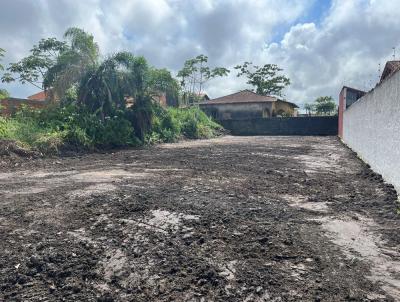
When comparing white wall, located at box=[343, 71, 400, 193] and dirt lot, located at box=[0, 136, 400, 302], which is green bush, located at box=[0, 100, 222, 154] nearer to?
dirt lot, located at box=[0, 136, 400, 302]

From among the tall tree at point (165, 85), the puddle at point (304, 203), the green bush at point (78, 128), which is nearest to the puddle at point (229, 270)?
the puddle at point (304, 203)

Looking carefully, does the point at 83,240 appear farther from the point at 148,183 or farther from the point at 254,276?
the point at 148,183

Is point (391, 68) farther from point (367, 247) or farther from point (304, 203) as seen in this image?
point (367, 247)

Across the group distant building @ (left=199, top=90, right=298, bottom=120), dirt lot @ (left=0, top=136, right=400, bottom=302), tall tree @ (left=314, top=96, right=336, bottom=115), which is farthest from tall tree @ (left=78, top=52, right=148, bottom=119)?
tall tree @ (left=314, top=96, right=336, bottom=115)

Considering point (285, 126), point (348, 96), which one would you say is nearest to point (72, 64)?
point (348, 96)

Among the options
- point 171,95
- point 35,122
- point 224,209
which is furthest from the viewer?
point 171,95

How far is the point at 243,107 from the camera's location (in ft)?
116

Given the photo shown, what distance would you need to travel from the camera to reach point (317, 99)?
4491 centimetres

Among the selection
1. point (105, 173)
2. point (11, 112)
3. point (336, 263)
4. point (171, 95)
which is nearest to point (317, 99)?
point (171, 95)

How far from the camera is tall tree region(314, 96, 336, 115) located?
140ft

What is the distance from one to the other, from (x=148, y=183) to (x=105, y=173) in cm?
156

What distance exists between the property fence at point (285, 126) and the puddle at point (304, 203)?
2439cm

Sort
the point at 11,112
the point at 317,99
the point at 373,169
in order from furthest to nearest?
the point at 317,99 → the point at 11,112 → the point at 373,169

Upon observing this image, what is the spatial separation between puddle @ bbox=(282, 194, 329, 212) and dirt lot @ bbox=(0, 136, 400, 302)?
2 centimetres
